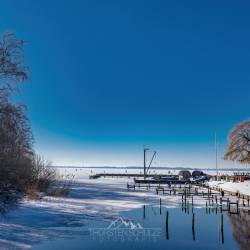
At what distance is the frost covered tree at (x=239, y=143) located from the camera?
2995 inches

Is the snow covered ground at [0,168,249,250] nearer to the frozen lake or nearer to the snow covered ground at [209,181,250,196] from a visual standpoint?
the frozen lake

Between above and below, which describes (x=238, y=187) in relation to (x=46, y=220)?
above

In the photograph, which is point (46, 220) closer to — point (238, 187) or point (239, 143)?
point (238, 187)

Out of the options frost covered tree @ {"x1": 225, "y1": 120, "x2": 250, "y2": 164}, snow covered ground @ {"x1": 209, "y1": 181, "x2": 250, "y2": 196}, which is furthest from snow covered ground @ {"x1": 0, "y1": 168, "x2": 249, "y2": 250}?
frost covered tree @ {"x1": 225, "y1": 120, "x2": 250, "y2": 164}

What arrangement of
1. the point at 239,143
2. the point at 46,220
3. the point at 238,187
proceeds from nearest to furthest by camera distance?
the point at 46,220, the point at 238,187, the point at 239,143

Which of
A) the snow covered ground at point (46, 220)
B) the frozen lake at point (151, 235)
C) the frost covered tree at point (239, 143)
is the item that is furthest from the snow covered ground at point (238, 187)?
the frozen lake at point (151, 235)

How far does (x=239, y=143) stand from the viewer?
7681cm

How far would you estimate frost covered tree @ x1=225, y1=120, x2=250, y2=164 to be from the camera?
76.1 meters

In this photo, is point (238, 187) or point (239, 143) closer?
point (238, 187)

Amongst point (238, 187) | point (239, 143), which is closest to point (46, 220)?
point (238, 187)

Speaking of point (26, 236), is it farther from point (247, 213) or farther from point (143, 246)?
point (247, 213)

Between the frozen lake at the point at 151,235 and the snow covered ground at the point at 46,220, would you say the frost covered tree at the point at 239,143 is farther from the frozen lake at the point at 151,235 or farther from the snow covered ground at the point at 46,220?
the frozen lake at the point at 151,235

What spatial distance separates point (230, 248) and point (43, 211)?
18.0 meters

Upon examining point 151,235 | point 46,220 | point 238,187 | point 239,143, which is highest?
point 239,143
